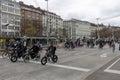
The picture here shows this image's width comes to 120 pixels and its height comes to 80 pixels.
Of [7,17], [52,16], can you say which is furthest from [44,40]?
[52,16]

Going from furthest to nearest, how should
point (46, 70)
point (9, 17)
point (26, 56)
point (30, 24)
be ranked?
point (9, 17) < point (30, 24) < point (26, 56) < point (46, 70)

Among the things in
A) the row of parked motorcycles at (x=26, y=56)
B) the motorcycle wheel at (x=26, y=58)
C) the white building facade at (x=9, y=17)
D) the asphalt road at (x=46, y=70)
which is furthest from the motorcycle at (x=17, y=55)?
the white building facade at (x=9, y=17)

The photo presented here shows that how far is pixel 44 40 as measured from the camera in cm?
5103

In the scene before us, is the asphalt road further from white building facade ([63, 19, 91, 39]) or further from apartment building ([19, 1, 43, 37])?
white building facade ([63, 19, 91, 39])

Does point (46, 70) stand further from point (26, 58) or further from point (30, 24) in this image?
point (30, 24)

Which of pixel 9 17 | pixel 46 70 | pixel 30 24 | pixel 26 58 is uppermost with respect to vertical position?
pixel 9 17

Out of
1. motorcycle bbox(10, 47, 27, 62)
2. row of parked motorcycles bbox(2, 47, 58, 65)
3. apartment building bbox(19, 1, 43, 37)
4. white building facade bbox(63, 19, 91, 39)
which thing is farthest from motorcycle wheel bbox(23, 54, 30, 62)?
white building facade bbox(63, 19, 91, 39)

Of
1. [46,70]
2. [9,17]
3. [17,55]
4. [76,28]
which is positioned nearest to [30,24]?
[9,17]

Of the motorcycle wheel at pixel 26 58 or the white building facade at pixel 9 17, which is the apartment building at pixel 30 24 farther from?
the motorcycle wheel at pixel 26 58

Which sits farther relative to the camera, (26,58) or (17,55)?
(17,55)

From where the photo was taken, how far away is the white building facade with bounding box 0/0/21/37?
71056 mm

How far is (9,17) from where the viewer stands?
7531 centimetres

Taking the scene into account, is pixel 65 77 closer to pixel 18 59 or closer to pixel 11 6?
pixel 18 59

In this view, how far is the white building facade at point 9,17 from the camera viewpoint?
7106 centimetres
